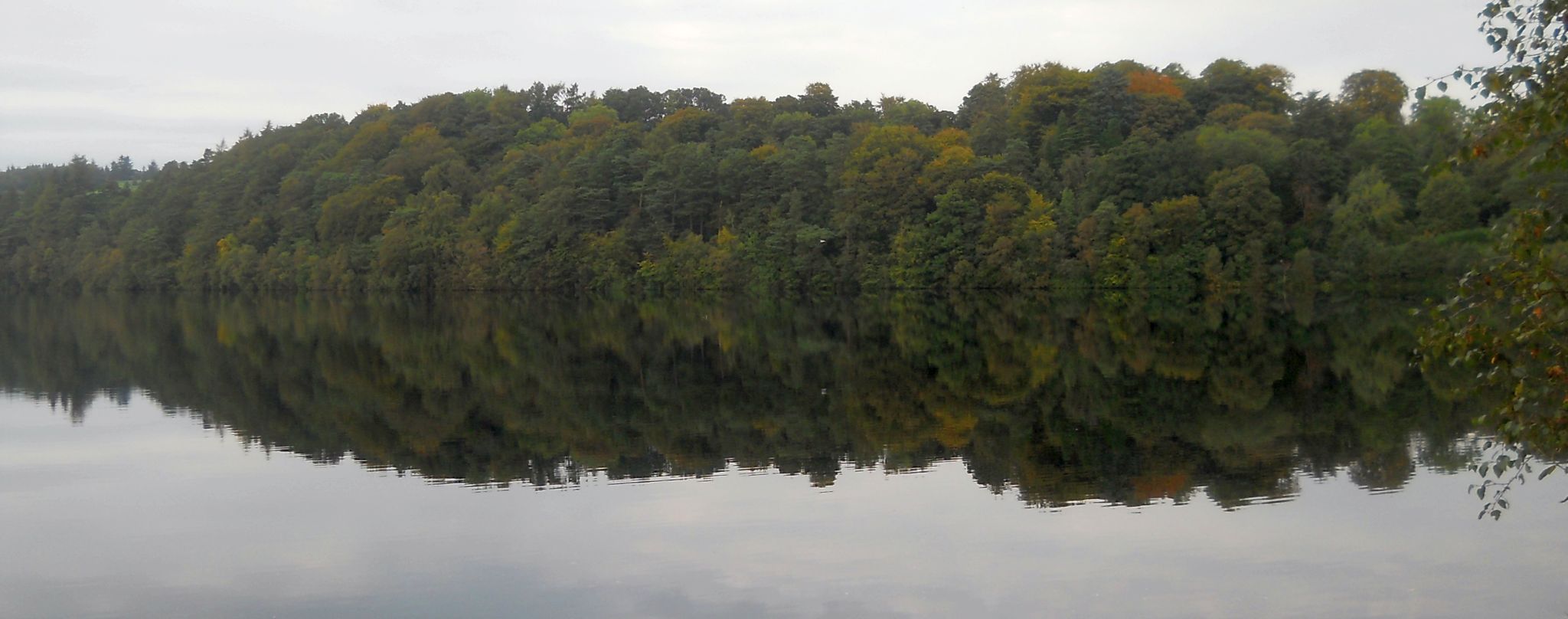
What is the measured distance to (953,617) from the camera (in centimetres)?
872

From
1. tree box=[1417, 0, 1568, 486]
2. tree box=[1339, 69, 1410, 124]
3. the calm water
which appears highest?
tree box=[1339, 69, 1410, 124]

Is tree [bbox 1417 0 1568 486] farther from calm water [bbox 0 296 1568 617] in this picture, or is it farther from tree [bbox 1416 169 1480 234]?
tree [bbox 1416 169 1480 234]

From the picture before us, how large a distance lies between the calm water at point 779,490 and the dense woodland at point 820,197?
25.9 meters

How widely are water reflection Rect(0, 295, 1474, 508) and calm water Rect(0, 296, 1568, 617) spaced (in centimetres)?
11

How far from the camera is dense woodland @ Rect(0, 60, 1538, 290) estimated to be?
60.6 m

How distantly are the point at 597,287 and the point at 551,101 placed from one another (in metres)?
42.4

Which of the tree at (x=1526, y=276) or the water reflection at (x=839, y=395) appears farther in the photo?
the water reflection at (x=839, y=395)

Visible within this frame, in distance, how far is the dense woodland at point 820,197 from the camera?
6056 cm

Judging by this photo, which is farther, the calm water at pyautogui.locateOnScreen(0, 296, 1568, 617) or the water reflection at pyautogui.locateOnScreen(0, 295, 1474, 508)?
the water reflection at pyautogui.locateOnScreen(0, 295, 1474, 508)

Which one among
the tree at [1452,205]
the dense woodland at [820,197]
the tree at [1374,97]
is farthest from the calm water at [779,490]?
the tree at [1374,97]

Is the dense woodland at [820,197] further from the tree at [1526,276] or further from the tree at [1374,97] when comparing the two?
the tree at [1526,276]

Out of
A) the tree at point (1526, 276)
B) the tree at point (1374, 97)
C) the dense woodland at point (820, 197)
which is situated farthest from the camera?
the tree at point (1374, 97)

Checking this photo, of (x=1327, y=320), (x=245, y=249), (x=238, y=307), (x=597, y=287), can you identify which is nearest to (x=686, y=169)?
(x=597, y=287)

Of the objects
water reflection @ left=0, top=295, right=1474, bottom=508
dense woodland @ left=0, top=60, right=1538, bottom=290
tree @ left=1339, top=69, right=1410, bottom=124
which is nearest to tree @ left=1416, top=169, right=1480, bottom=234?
dense woodland @ left=0, top=60, right=1538, bottom=290
